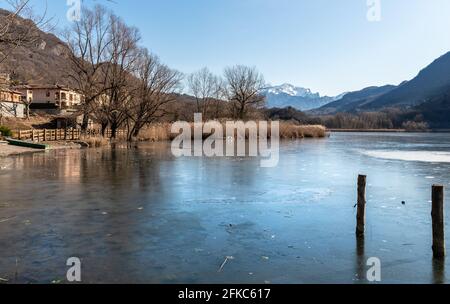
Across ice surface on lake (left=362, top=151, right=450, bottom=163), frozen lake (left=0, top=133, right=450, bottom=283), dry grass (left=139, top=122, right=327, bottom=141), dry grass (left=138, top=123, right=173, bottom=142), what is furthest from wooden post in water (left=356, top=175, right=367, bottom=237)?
dry grass (left=139, top=122, right=327, bottom=141)

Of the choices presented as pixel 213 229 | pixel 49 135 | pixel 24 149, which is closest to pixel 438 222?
pixel 213 229

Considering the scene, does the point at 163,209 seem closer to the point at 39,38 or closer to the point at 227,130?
the point at 39,38

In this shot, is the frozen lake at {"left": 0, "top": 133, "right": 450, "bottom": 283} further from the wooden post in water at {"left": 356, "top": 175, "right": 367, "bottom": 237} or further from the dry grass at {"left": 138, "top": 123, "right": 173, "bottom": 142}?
the dry grass at {"left": 138, "top": 123, "right": 173, "bottom": 142}

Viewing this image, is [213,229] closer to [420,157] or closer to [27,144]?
[420,157]

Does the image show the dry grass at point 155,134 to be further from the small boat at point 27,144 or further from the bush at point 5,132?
the small boat at point 27,144

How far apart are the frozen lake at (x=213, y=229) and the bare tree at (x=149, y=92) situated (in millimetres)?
32954

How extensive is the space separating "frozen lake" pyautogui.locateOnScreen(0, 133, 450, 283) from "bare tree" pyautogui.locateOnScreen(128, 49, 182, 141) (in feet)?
108

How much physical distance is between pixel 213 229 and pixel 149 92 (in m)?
43.4

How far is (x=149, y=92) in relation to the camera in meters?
50.5

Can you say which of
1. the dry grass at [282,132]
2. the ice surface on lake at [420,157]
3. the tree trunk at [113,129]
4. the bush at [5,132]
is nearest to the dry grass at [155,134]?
the dry grass at [282,132]

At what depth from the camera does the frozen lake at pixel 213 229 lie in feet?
20.7

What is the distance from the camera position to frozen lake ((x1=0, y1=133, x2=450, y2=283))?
630 cm

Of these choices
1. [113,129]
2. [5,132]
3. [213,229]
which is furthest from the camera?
[113,129]

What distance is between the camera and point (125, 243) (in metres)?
7.72
